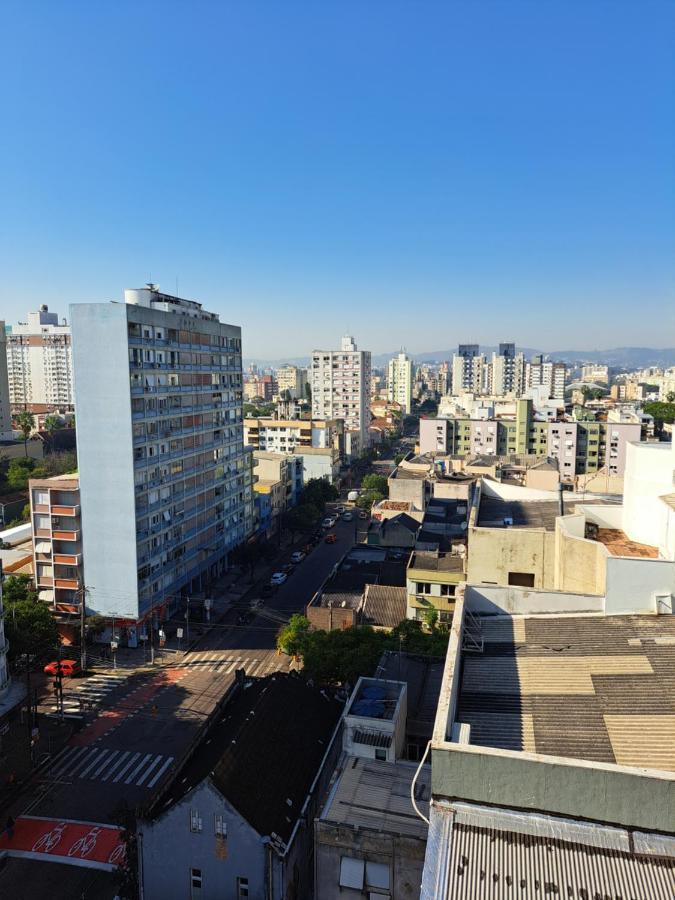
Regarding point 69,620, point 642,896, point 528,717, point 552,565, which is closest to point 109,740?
point 69,620

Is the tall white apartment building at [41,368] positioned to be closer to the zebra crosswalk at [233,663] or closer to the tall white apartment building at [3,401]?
the tall white apartment building at [3,401]

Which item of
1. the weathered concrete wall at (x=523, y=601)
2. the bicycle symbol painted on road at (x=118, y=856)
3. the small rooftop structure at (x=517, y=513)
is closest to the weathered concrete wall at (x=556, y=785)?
the weathered concrete wall at (x=523, y=601)

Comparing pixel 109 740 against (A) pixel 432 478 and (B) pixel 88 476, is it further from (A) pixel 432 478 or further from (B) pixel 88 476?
(A) pixel 432 478

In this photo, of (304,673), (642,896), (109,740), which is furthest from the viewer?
(109,740)

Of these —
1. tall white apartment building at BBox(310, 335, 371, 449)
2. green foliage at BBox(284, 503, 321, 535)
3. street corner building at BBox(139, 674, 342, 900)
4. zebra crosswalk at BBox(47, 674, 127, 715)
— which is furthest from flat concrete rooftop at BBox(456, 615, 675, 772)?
tall white apartment building at BBox(310, 335, 371, 449)

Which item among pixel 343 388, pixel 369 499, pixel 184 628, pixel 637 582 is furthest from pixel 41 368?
pixel 637 582

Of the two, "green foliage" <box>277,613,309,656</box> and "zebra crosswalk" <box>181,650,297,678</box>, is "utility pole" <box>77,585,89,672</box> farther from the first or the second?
"green foliage" <box>277,613,309,656</box>
